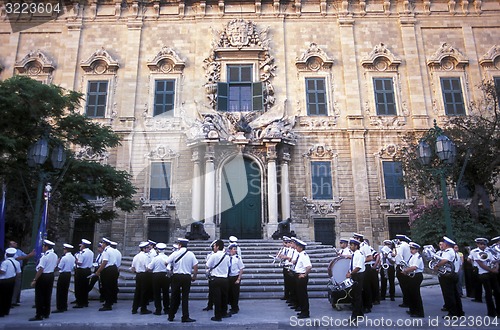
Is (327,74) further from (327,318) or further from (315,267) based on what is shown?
(327,318)

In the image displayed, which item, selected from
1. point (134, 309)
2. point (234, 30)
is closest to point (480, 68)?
point (234, 30)

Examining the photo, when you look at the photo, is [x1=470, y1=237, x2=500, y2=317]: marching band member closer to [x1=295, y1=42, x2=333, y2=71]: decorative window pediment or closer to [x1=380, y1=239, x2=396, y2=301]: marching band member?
[x1=380, y1=239, x2=396, y2=301]: marching band member

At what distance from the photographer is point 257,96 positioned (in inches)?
771

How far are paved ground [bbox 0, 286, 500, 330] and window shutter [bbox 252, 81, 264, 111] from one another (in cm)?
1132

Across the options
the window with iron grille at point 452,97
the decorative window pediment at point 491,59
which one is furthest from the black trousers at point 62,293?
the decorative window pediment at point 491,59

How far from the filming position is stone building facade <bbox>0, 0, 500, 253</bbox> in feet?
60.0

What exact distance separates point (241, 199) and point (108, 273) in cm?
932

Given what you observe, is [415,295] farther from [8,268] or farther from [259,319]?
[8,268]

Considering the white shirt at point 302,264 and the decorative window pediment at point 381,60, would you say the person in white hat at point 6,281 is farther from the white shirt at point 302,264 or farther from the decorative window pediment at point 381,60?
the decorative window pediment at point 381,60

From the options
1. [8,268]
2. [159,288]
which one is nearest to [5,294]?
[8,268]

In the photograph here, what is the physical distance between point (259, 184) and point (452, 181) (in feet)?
27.6

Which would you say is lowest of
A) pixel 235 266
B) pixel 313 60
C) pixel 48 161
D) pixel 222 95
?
pixel 235 266

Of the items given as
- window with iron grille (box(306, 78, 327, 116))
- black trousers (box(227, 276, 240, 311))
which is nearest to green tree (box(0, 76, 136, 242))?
black trousers (box(227, 276, 240, 311))

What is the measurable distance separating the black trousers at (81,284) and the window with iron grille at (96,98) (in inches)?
458
